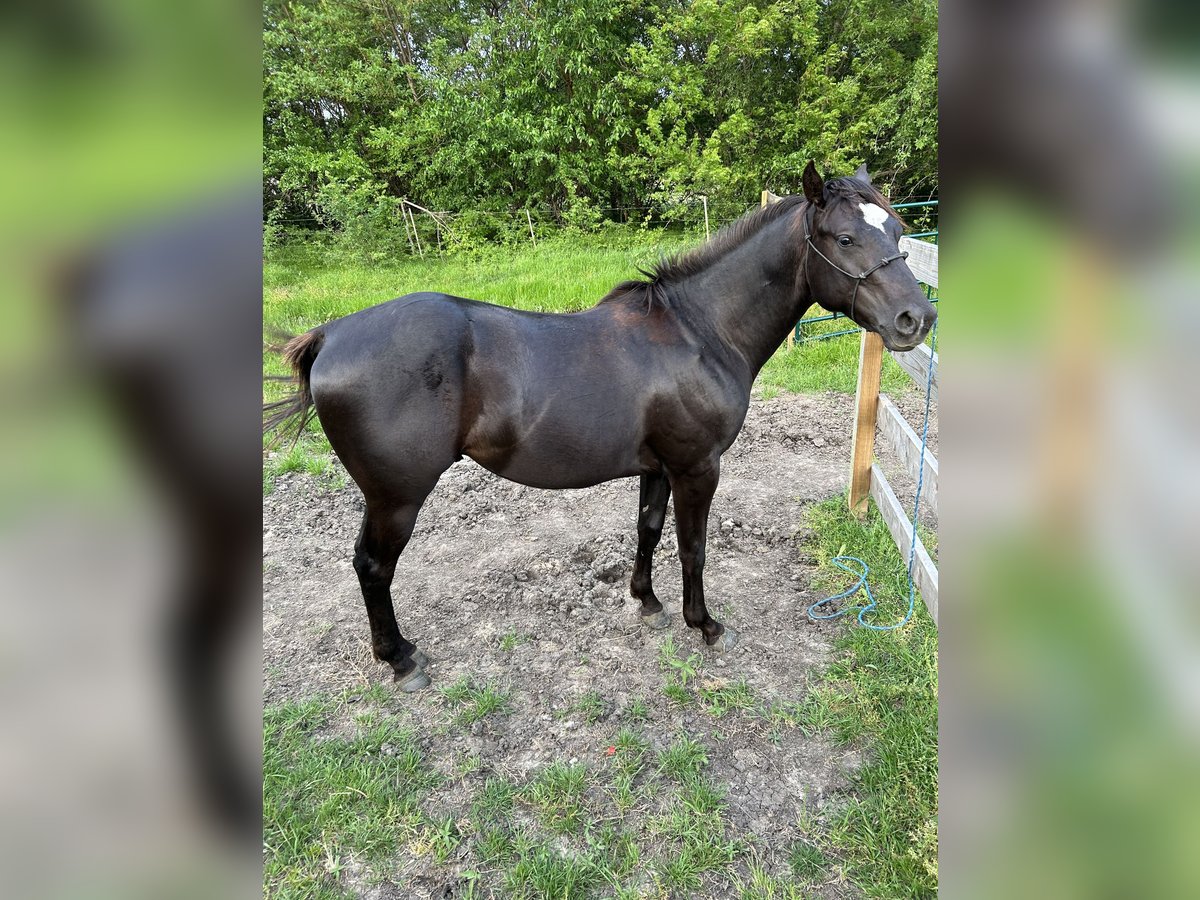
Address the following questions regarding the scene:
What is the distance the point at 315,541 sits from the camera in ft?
11.9

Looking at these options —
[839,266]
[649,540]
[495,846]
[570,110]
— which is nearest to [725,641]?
[649,540]

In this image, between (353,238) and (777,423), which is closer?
(777,423)

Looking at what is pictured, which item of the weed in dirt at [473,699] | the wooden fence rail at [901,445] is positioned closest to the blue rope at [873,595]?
the wooden fence rail at [901,445]

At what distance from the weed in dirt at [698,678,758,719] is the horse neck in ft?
4.36

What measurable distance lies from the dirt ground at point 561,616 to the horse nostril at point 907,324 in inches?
55.8

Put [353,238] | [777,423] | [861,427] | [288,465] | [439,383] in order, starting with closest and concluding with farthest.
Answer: [439,383], [861,427], [288,465], [777,423], [353,238]

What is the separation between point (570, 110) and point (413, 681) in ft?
50.7

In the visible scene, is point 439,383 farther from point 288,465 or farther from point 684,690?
point 288,465

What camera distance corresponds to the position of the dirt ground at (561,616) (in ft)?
7.17

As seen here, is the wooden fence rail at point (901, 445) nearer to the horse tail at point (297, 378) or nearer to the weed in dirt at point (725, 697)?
the weed in dirt at point (725, 697)

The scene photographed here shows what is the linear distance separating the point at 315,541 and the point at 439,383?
6.59 feet

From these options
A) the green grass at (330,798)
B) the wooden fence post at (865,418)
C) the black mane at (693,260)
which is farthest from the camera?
the wooden fence post at (865,418)

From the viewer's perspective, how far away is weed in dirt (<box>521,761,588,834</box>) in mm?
1938
